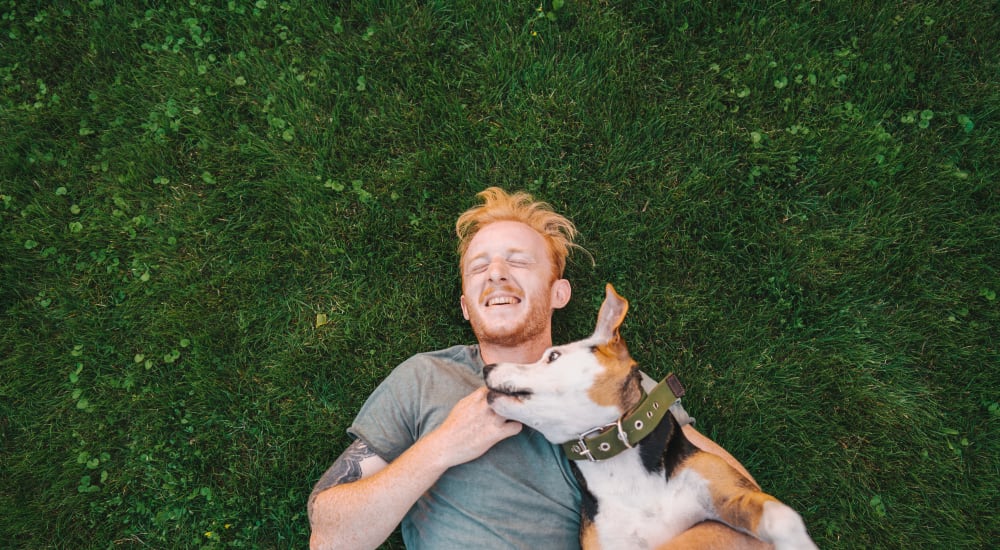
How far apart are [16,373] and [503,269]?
373cm

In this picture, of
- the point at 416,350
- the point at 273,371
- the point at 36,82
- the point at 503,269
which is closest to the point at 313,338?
the point at 273,371

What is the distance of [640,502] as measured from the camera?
9.30ft

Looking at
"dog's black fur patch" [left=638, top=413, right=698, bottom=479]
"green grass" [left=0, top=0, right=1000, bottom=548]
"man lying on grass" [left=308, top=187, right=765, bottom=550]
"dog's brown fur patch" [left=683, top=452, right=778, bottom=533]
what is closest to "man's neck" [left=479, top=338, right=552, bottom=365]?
"man lying on grass" [left=308, top=187, right=765, bottom=550]

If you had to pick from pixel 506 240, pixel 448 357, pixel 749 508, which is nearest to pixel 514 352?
pixel 448 357

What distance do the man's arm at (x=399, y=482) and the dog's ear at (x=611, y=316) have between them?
2.15 ft

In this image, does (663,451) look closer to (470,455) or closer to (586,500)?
(586,500)

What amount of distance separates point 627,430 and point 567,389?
1.15ft

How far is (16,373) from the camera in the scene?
445 cm

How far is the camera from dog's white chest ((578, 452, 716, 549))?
9.17 feet

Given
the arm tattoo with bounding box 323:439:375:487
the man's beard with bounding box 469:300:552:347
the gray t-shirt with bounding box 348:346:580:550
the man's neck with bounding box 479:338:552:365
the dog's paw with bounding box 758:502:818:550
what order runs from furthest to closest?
the man's neck with bounding box 479:338:552:365, the man's beard with bounding box 469:300:552:347, the arm tattoo with bounding box 323:439:375:487, the gray t-shirt with bounding box 348:346:580:550, the dog's paw with bounding box 758:502:818:550

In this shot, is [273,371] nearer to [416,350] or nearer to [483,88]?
[416,350]

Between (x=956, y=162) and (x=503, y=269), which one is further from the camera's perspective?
(x=956, y=162)

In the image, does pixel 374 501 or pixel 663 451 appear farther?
pixel 374 501

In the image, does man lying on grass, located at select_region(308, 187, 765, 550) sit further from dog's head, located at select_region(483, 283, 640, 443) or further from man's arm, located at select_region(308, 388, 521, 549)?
dog's head, located at select_region(483, 283, 640, 443)
